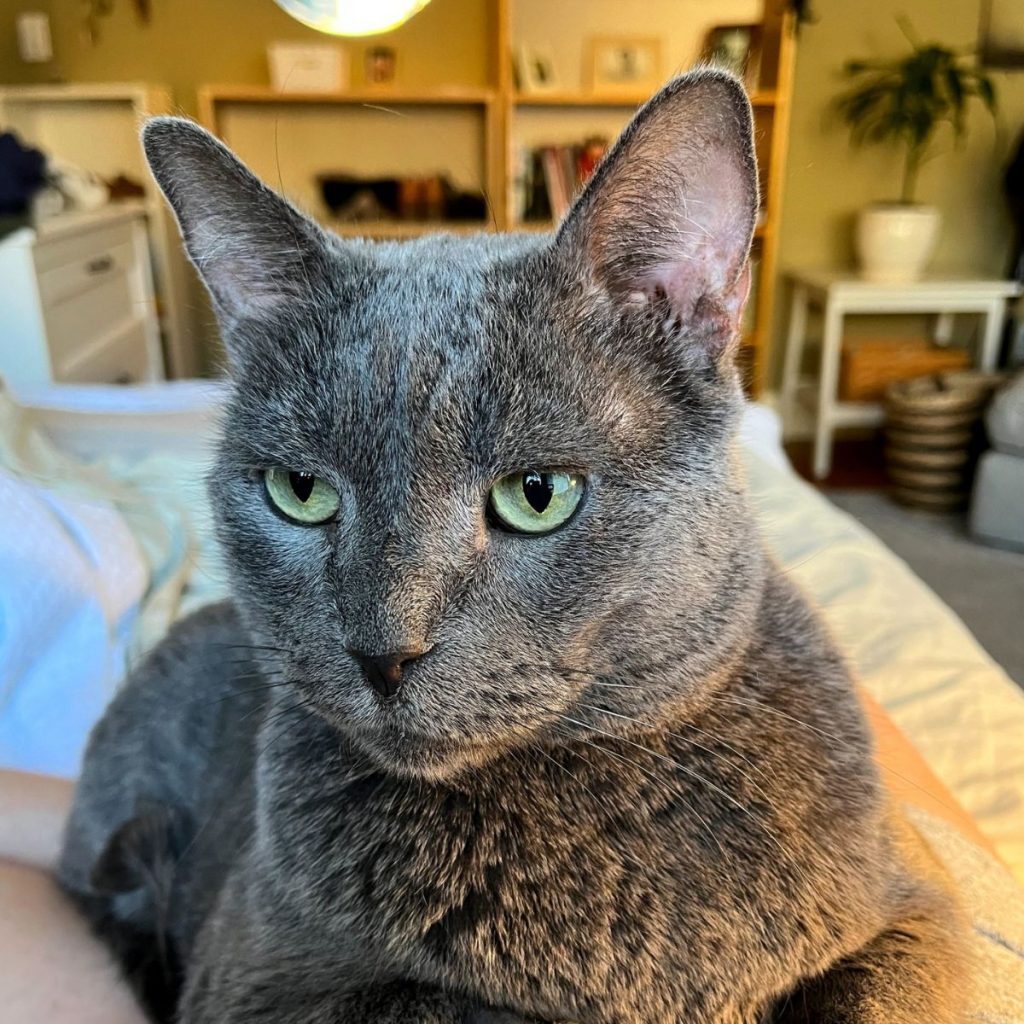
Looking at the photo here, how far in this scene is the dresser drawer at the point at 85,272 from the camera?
243 centimetres

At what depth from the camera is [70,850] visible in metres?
0.86

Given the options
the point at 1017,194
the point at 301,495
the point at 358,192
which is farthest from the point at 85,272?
the point at 1017,194

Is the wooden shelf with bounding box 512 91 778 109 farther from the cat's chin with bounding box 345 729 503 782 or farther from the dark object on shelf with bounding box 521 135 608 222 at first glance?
the cat's chin with bounding box 345 729 503 782

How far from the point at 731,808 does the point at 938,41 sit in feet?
13.8

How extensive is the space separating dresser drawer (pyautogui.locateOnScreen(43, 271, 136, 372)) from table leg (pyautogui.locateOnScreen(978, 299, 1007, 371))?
320cm

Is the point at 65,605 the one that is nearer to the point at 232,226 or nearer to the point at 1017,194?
the point at 232,226

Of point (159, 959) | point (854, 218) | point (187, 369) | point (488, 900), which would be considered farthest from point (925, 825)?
point (854, 218)

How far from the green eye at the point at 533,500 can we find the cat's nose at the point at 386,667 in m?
0.09

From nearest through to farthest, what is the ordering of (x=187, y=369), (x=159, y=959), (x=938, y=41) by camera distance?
(x=159, y=959)
(x=187, y=369)
(x=938, y=41)

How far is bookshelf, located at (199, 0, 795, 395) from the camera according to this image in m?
3.27

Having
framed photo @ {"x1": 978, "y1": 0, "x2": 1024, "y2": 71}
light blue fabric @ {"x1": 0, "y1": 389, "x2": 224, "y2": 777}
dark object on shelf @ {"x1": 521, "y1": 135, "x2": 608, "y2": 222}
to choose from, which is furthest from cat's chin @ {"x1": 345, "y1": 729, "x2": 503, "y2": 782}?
framed photo @ {"x1": 978, "y1": 0, "x2": 1024, "y2": 71}

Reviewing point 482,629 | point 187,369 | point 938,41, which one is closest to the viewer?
point 482,629

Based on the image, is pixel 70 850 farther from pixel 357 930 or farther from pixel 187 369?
pixel 187 369

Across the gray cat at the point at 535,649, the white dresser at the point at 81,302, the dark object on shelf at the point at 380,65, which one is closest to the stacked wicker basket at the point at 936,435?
the dark object on shelf at the point at 380,65
